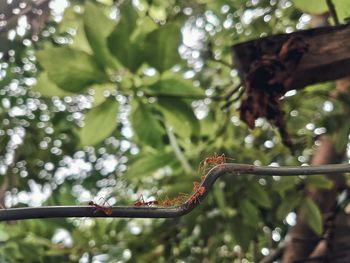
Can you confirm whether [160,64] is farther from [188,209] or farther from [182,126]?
[188,209]

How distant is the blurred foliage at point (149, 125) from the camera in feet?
2.45

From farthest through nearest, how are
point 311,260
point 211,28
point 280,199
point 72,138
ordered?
point 72,138 < point 211,28 < point 280,199 < point 311,260

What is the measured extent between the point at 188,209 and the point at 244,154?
607 millimetres

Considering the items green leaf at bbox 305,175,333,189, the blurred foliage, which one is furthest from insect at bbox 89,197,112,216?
green leaf at bbox 305,175,333,189

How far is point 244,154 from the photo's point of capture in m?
0.94

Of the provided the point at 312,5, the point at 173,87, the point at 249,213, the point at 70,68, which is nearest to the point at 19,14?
the point at 70,68

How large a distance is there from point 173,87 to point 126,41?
0.10 meters

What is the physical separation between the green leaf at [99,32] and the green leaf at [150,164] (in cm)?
20

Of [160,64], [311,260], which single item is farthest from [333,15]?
[311,260]

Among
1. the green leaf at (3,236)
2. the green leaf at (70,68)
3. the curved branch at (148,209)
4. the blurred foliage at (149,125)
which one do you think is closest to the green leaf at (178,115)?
the blurred foliage at (149,125)

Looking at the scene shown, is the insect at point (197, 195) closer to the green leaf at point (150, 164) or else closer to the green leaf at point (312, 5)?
the green leaf at point (312, 5)

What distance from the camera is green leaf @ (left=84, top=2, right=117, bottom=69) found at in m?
0.73

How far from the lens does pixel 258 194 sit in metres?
0.87

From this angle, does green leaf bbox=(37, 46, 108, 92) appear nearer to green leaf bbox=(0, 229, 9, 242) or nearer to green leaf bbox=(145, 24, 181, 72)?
green leaf bbox=(145, 24, 181, 72)
